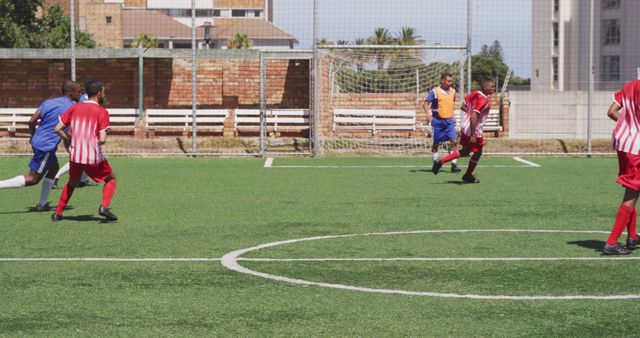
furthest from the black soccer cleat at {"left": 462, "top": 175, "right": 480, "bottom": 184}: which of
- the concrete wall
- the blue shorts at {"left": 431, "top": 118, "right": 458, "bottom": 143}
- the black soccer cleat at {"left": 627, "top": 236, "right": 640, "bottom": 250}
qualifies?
the concrete wall

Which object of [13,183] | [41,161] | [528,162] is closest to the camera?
[13,183]

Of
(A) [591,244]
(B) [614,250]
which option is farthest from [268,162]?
(B) [614,250]

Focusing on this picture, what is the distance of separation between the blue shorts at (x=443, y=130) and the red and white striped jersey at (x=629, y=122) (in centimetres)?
1100

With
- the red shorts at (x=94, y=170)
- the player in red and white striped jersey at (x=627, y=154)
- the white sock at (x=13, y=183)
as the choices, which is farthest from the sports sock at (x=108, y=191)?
the player in red and white striped jersey at (x=627, y=154)

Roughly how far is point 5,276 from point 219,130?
22603 mm

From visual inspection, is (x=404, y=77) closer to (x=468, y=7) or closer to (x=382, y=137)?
(x=382, y=137)

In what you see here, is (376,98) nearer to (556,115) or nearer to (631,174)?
(556,115)

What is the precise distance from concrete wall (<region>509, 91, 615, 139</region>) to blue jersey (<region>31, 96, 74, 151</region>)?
20765mm

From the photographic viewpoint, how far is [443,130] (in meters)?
21.1

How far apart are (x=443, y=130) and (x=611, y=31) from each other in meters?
62.6

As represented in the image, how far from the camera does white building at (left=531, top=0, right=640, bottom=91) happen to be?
31.3m

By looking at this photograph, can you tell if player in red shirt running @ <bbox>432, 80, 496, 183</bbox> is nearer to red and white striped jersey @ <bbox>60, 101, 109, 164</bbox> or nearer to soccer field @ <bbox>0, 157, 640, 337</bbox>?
soccer field @ <bbox>0, 157, 640, 337</bbox>

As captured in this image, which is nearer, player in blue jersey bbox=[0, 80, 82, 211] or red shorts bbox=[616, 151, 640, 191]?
red shorts bbox=[616, 151, 640, 191]

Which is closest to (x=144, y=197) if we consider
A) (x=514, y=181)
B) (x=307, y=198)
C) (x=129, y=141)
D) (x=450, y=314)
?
(x=307, y=198)
